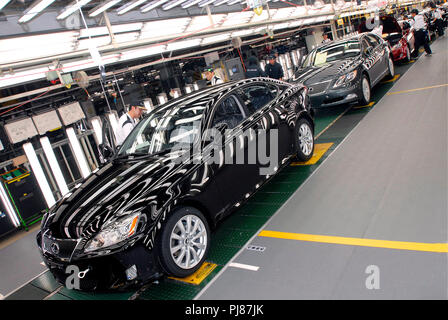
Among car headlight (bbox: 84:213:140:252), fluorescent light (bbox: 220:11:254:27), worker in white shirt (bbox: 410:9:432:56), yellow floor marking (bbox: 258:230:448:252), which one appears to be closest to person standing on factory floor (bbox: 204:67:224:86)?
fluorescent light (bbox: 220:11:254:27)

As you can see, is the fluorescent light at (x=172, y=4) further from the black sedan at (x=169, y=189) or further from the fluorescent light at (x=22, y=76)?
the black sedan at (x=169, y=189)

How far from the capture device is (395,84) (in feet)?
26.8

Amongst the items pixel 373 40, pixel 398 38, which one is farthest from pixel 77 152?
pixel 398 38

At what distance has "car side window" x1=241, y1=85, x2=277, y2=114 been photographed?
3.96 meters

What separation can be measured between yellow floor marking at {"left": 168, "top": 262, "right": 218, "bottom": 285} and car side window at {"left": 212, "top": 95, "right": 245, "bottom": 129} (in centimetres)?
139

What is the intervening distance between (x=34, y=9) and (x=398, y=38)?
9870 millimetres

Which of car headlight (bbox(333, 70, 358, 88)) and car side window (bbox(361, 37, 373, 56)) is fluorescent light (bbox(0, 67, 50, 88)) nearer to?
car headlight (bbox(333, 70, 358, 88))

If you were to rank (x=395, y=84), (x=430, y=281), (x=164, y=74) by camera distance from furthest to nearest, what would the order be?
(x=164, y=74)
(x=395, y=84)
(x=430, y=281)

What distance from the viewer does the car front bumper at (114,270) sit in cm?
251

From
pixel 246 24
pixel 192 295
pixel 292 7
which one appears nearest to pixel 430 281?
pixel 192 295

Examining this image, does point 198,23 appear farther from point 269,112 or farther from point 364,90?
point 269,112

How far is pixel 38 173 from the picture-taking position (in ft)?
19.4
